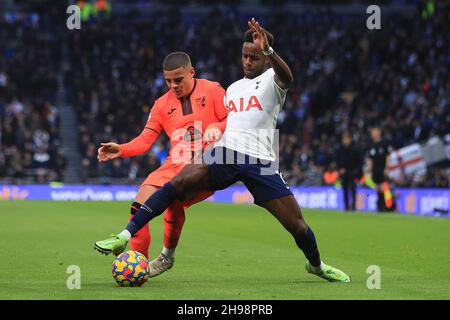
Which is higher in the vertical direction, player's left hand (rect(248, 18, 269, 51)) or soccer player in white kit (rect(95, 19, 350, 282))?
player's left hand (rect(248, 18, 269, 51))

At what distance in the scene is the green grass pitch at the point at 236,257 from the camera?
29.6ft

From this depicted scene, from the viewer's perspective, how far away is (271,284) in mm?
9742

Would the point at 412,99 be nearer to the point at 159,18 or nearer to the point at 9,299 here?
the point at 159,18

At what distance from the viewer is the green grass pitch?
29.6ft

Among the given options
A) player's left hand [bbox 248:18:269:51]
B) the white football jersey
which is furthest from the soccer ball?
player's left hand [bbox 248:18:269:51]

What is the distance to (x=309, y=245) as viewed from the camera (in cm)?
984

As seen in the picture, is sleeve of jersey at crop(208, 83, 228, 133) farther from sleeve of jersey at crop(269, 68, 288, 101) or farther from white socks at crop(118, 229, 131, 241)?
white socks at crop(118, 229, 131, 241)

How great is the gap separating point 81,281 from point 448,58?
92.6ft

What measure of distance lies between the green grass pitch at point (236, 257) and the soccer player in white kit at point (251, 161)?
0.73 metres

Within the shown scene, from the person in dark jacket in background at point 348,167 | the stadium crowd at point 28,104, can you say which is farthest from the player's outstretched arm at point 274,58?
the stadium crowd at point 28,104

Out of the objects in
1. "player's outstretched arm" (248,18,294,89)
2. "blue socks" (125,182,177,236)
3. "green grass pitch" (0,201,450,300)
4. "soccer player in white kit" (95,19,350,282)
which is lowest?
"green grass pitch" (0,201,450,300)

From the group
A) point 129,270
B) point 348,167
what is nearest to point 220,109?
point 129,270

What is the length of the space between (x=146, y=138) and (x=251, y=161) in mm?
1374

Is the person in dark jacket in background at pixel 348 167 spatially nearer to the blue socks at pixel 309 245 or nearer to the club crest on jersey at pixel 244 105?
the blue socks at pixel 309 245
